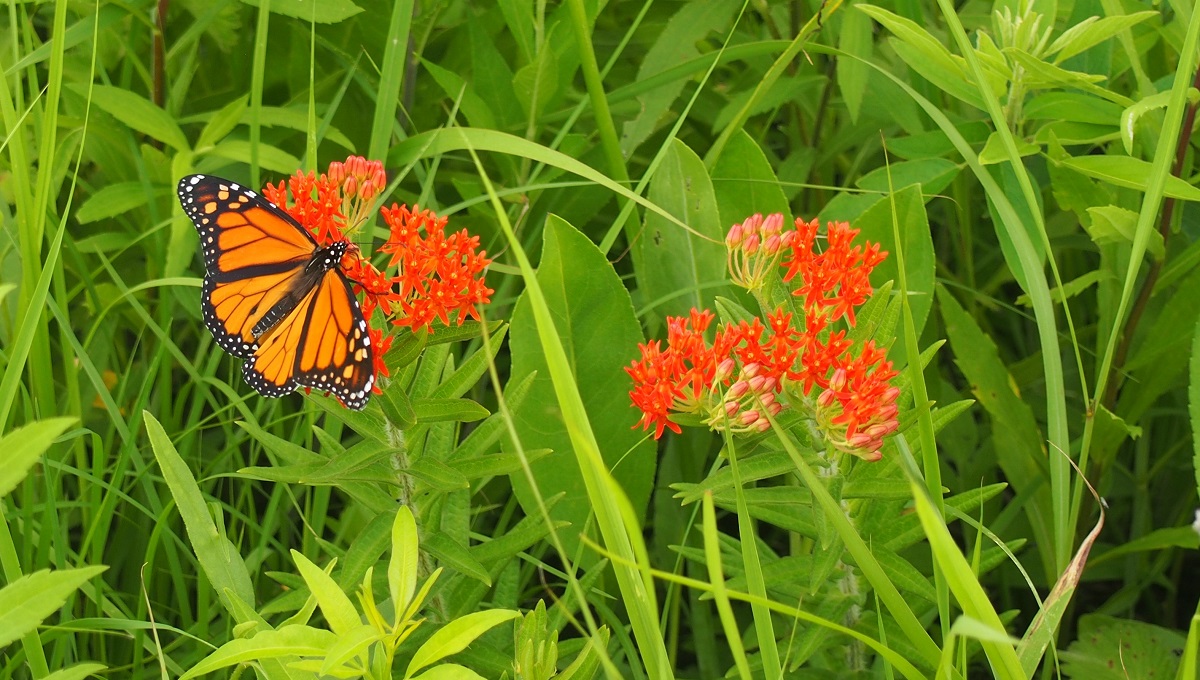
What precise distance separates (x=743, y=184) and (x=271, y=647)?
6.23 feet

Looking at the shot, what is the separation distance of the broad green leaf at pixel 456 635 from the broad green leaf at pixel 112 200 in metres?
1.80

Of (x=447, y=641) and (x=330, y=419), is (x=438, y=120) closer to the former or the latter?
(x=330, y=419)

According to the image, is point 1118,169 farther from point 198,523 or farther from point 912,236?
point 198,523

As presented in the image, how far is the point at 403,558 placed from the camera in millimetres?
1693

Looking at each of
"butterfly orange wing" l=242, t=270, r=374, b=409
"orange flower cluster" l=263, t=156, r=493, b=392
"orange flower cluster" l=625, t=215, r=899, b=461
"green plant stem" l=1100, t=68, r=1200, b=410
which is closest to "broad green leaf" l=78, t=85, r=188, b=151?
"orange flower cluster" l=263, t=156, r=493, b=392

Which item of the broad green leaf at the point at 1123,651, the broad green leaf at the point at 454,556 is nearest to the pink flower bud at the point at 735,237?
the broad green leaf at the point at 454,556

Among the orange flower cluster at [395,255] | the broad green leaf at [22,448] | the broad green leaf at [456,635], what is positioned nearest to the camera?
the broad green leaf at [22,448]

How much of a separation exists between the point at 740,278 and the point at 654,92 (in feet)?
3.78

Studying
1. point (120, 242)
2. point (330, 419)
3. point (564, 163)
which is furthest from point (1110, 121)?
point (120, 242)

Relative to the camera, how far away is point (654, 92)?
3.19 m

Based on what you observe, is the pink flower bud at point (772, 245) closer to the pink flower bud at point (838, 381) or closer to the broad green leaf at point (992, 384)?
the pink flower bud at point (838, 381)

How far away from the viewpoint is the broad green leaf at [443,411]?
209 centimetres

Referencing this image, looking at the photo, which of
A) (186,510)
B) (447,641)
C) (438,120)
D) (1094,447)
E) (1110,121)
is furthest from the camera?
(438,120)

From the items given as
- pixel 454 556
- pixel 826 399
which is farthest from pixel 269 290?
pixel 826 399
